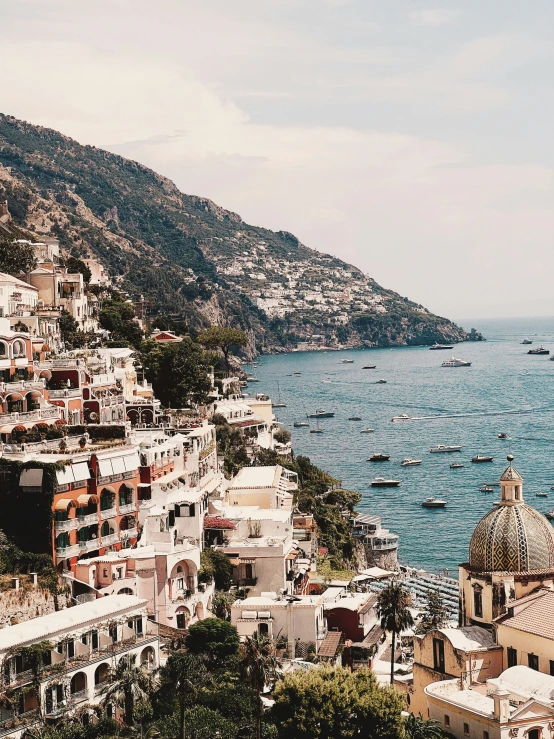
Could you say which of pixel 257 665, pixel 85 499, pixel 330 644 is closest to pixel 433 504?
pixel 330 644

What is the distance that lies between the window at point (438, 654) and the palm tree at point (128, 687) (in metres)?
8.99

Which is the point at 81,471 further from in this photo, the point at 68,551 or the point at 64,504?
the point at 68,551

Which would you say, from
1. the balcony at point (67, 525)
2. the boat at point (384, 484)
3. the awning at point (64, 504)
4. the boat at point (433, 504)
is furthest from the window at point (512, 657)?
the boat at point (384, 484)

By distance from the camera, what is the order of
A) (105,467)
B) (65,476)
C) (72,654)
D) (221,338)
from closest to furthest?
(72,654), (65,476), (105,467), (221,338)

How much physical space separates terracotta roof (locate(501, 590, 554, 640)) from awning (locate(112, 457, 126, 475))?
1736 centimetres

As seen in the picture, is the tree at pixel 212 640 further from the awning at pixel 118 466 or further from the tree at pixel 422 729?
the tree at pixel 422 729

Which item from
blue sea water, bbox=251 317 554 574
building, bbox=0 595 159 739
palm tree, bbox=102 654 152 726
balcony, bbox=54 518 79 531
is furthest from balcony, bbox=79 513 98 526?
blue sea water, bbox=251 317 554 574

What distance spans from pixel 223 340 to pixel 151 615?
7637cm

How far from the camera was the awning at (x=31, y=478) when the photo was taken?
133ft

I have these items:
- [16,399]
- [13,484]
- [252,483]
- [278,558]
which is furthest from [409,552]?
[13,484]

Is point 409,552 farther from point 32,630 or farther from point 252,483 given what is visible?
point 32,630

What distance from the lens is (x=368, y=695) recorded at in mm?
31453

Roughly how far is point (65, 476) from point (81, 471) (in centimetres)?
97

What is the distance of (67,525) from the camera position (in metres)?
40.7
